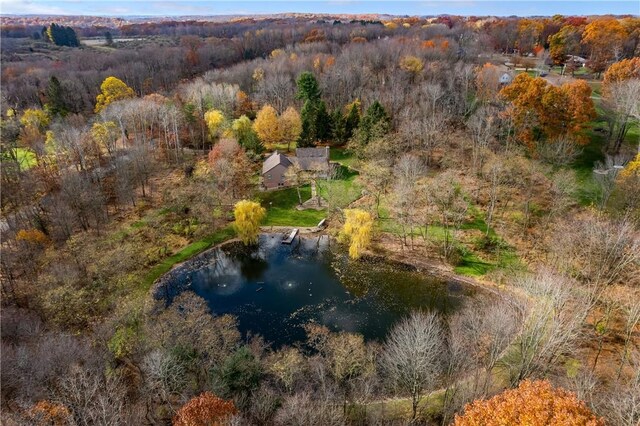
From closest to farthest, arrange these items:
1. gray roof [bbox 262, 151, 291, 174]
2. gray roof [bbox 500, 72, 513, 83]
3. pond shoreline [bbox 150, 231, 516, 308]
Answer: pond shoreline [bbox 150, 231, 516, 308] < gray roof [bbox 262, 151, 291, 174] < gray roof [bbox 500, 72, 513, 83]

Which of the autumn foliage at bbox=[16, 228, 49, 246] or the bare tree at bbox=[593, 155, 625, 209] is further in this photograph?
→ the autumn foliage at bbox=[16, 228, 49, 246]

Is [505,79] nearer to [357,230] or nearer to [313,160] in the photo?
[313,160]

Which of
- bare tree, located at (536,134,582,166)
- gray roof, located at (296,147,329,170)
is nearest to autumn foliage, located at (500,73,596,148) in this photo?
bare tree, located at (536,134,582,166)

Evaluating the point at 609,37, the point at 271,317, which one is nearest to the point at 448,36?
the point at 609,37

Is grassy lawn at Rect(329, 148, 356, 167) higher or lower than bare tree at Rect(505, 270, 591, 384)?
lower

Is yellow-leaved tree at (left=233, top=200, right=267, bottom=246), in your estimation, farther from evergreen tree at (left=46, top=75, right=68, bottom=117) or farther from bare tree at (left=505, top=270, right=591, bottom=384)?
evergreen tree at (left=46, top=75, right=68, bottom=117)

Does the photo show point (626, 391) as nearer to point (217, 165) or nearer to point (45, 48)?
point (217, 165)

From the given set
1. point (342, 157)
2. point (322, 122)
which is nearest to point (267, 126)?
point (322, 122)
